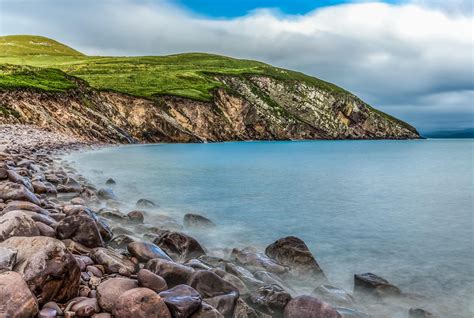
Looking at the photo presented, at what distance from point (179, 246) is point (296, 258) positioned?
2.41m

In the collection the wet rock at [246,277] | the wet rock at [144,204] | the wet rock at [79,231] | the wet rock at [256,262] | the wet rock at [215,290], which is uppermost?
the wet rock at [79,231]

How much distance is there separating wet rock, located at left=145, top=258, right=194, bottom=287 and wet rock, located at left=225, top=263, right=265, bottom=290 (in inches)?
46.9

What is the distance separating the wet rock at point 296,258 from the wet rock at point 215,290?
2740mm

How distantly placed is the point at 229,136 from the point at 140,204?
80244 millimetres

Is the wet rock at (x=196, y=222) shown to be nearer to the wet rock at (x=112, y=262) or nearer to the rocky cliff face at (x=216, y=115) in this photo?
the wet rock at (x=112, y=262)

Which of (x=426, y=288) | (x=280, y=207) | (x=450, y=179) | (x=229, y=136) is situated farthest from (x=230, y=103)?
(x=426, y=288)

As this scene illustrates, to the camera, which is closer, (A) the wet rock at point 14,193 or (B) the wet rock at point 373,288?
(B) the wet rock at point 373,288

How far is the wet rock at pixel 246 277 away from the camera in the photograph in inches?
255

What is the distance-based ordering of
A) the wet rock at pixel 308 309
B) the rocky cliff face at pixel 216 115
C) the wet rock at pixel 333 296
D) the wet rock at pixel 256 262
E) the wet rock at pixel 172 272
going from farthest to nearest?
the rocky cliff face at pixel 216 115, the wet rock at pixel 256 262, the wet rock at pixel 333 296, the wet rock at pixel 172 272, the wet rock at pixel 308 309

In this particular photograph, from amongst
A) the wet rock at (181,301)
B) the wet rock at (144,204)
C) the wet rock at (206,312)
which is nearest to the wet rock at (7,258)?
the wet rock at (181,301)

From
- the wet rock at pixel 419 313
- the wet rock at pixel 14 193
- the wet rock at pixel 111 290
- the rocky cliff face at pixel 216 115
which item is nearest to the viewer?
the wet rock at pixel 111 290

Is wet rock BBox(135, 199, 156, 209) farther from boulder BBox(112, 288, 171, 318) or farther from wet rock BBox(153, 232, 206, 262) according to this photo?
boulder BBox(112, 288, 171, 318)

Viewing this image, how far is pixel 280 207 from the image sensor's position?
16.5 metres

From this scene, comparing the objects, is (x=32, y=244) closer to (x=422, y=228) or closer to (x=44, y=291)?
(x=44, y=291)
